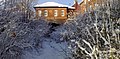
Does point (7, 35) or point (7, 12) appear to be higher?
point (7, 12)

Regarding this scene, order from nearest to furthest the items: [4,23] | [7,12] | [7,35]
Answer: [7,35] < [4,23] < [7,12]

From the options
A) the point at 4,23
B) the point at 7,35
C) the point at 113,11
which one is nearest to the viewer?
the point at 113,11

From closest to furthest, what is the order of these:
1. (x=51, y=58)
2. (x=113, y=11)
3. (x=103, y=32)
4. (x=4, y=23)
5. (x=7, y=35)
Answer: (x=103, y=32), (x=113, y=11), (x=7, y=35), (x=4, y=23), (x=51, y=58)

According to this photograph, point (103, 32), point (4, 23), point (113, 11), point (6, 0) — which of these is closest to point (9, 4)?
point (6, 0)

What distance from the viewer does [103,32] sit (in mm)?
5922

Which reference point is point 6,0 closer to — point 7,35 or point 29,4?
point 7,35

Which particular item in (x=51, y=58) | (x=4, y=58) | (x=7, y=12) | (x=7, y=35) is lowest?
(x=51, y=58)

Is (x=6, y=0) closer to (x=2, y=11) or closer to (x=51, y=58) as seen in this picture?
A: (x=2, y=11)

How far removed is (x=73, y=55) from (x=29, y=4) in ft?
51.0

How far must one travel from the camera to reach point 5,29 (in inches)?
335

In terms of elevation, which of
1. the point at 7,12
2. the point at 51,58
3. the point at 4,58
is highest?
the point at 7,12

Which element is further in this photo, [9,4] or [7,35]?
[9,4]

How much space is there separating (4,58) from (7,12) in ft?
5.56

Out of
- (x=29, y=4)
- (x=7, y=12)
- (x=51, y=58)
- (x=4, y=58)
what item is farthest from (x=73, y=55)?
(x=29, y=4)
